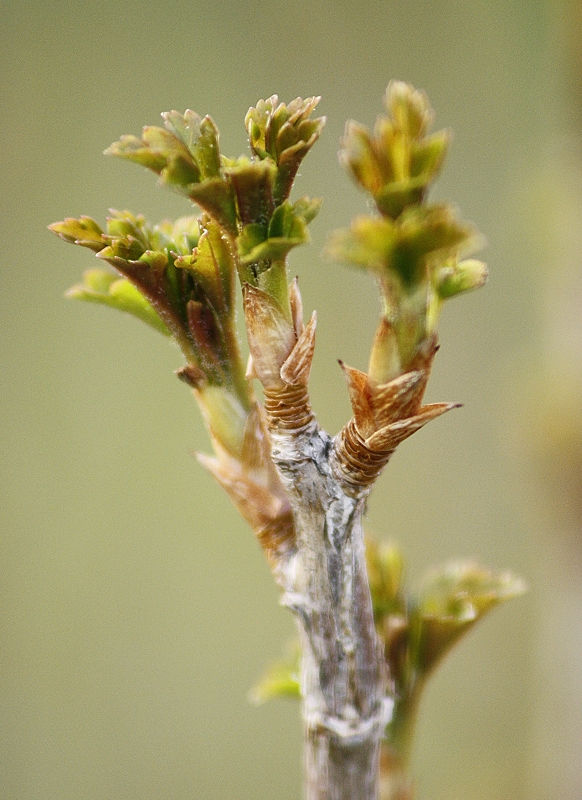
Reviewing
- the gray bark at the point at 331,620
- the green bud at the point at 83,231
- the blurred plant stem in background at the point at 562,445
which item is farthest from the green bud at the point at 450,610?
the blurred plant stem in background at the point at 562,445

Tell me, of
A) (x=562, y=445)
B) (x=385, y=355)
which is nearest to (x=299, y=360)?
(x=385, y=355)

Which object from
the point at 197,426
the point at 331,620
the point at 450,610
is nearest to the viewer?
the point at 331,620

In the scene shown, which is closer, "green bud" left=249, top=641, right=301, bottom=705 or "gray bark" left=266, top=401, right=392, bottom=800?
"gray bark" left=266, top=401, right=392, bottom=800

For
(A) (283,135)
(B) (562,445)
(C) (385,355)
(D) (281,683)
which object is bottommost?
(D) (281,683)

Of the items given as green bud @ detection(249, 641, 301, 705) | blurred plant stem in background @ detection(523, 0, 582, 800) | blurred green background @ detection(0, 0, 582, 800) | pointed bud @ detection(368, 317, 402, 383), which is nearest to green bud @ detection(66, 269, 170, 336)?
pointed bud @ detection(368, 317, 402, 383)

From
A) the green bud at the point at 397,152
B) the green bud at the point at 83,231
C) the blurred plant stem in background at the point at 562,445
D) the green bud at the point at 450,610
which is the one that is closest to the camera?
the green bud at the point at 397,152

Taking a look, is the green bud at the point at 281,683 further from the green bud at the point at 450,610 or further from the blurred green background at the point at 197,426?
the blurred green background at the point at 197,426

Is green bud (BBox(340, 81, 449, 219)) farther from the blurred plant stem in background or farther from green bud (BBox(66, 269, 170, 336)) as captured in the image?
the blurred plant stem in background

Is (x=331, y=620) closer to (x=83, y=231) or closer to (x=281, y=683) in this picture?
(x=281, y=683)

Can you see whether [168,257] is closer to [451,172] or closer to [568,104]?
[568,104]
